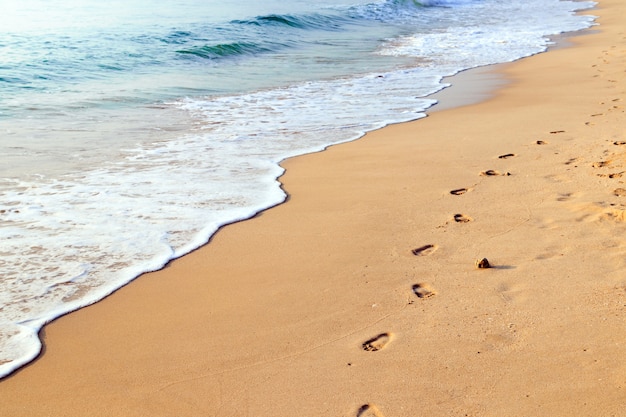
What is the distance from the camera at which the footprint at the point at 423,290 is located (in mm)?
3254

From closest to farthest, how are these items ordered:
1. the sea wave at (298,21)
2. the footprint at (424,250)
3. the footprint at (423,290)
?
the footprint at (423,290) < the footprint at (424,250) < the sea wave at (298,21)

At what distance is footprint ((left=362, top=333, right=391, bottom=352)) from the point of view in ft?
9.30

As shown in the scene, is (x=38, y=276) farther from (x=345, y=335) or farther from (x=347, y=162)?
(x=347, y=162)

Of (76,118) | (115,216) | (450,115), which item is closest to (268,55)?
(76,118)

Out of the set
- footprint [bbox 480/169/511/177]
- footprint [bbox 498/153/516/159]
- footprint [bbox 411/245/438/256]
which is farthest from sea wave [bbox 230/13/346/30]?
footprint [bbox 411/245/438/256]

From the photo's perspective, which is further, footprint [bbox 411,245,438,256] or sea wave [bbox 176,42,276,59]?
sea wave [bbox 176,42,276,59]

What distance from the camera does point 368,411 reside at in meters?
2.42

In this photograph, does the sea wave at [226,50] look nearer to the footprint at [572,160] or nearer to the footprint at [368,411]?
the footprint at [572,160]

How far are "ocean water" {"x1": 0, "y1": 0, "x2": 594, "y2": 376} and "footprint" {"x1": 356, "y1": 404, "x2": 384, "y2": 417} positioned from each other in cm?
150

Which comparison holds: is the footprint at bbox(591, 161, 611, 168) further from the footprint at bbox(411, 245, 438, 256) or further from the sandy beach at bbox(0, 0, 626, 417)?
the footprint at bbox(411, 245, 438, 256)

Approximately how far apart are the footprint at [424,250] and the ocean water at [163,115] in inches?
53.0

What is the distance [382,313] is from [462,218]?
136 cm

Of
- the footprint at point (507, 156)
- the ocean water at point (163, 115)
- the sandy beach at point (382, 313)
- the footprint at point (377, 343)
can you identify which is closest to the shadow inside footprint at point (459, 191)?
the sandy beach at point (382, 313)

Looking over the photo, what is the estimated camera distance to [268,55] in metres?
16.2
